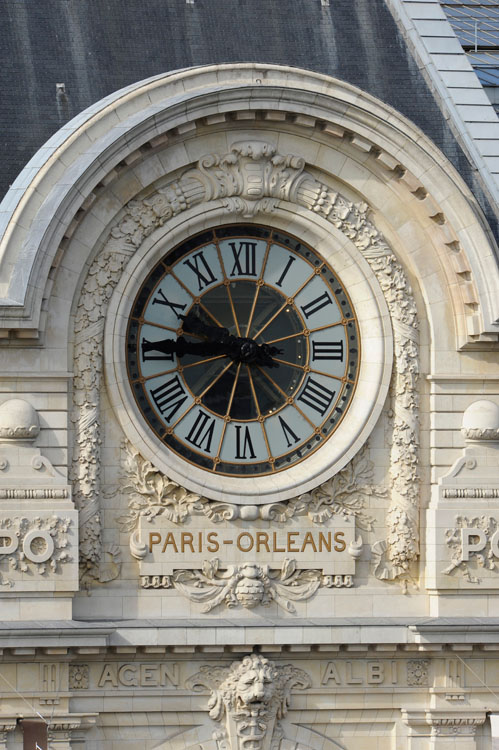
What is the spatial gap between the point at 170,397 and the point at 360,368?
283cm

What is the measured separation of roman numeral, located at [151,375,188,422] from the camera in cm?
2955

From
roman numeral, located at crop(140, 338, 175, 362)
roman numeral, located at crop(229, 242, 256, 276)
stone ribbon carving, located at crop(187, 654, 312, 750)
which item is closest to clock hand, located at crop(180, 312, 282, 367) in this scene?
roman numeral, located at crop(140, 338, 175, 362)

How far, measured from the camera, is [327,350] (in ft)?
98.5

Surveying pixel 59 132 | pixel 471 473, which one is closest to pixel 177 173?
pixel 59 132

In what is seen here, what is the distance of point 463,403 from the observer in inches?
1182

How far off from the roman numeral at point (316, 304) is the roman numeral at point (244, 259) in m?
0.91

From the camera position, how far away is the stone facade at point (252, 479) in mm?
28516

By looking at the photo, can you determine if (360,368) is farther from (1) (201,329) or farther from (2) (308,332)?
(1) (201,329)

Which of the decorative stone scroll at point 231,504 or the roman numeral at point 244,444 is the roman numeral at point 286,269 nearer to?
the roman numeral at point 244,444

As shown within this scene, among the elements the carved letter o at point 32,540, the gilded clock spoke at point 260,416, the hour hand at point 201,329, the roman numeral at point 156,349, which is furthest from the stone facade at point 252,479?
the hour hand at point 201,329

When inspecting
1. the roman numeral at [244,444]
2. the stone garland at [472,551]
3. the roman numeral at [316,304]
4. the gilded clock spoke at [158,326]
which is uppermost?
the roman numeral at [316,304]

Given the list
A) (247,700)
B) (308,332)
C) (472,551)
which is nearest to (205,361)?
(308,332)

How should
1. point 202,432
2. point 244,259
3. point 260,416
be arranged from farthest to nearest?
point 244,259 → point 260,416 → point 202,432

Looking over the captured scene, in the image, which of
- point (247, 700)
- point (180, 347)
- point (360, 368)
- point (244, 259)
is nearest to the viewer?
point (247, 700)
